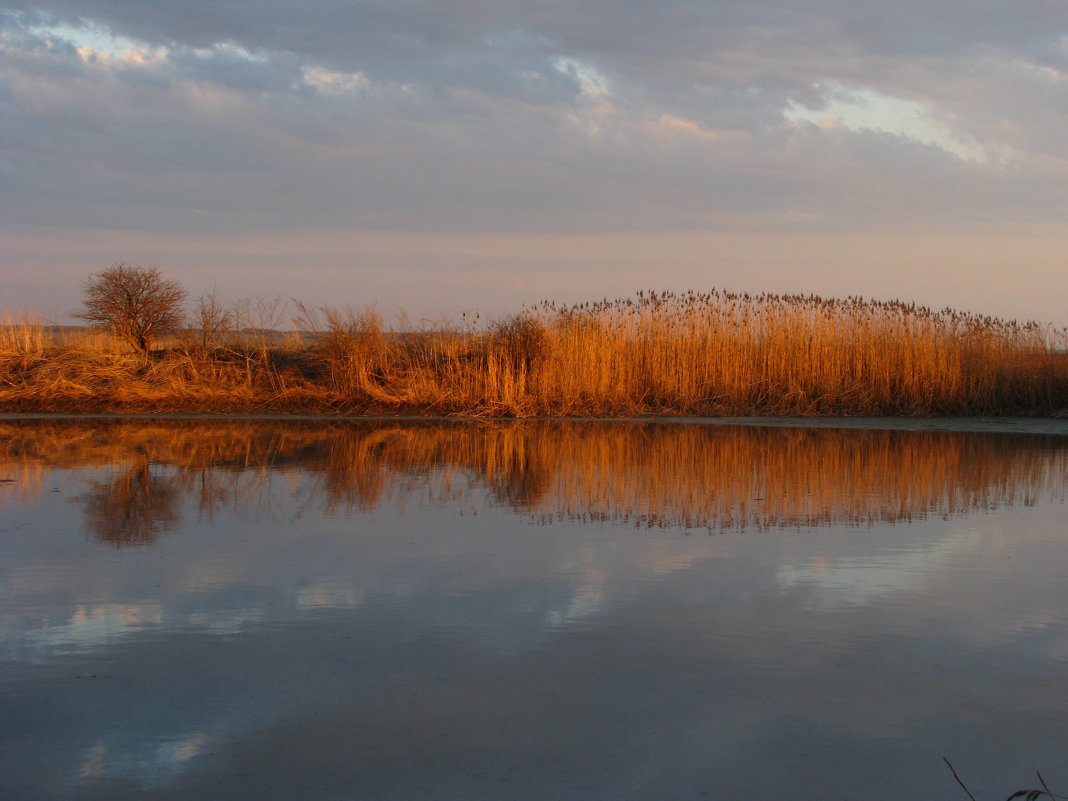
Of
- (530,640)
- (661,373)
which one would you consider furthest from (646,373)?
(530,640)

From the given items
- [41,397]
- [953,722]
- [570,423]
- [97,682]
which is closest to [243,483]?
[97,682]

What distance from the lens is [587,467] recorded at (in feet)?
29.4

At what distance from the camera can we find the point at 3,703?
10.3 feet

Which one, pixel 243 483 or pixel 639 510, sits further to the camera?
pixel 243 483

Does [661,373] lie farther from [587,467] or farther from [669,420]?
[587,467]

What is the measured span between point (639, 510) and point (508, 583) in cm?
216

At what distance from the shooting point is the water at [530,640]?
8.96 feet

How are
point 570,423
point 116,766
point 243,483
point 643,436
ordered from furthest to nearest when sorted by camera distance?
point 570,423, point 643,436, point 243,483, point 116,766

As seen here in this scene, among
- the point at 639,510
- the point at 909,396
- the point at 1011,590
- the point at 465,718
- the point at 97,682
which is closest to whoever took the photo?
the point at 465,718

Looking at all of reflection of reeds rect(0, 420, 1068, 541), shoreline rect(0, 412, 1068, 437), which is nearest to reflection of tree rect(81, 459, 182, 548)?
reflection of reeds rect(0, 420, 1068, 541)

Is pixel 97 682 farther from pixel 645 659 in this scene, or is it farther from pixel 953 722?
pixel 953 722

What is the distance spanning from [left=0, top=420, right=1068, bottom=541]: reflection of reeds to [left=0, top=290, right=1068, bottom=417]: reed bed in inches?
84.6

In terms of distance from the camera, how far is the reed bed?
1562 centimetres

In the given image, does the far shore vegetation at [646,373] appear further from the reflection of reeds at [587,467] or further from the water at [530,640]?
the water at [530,640]
